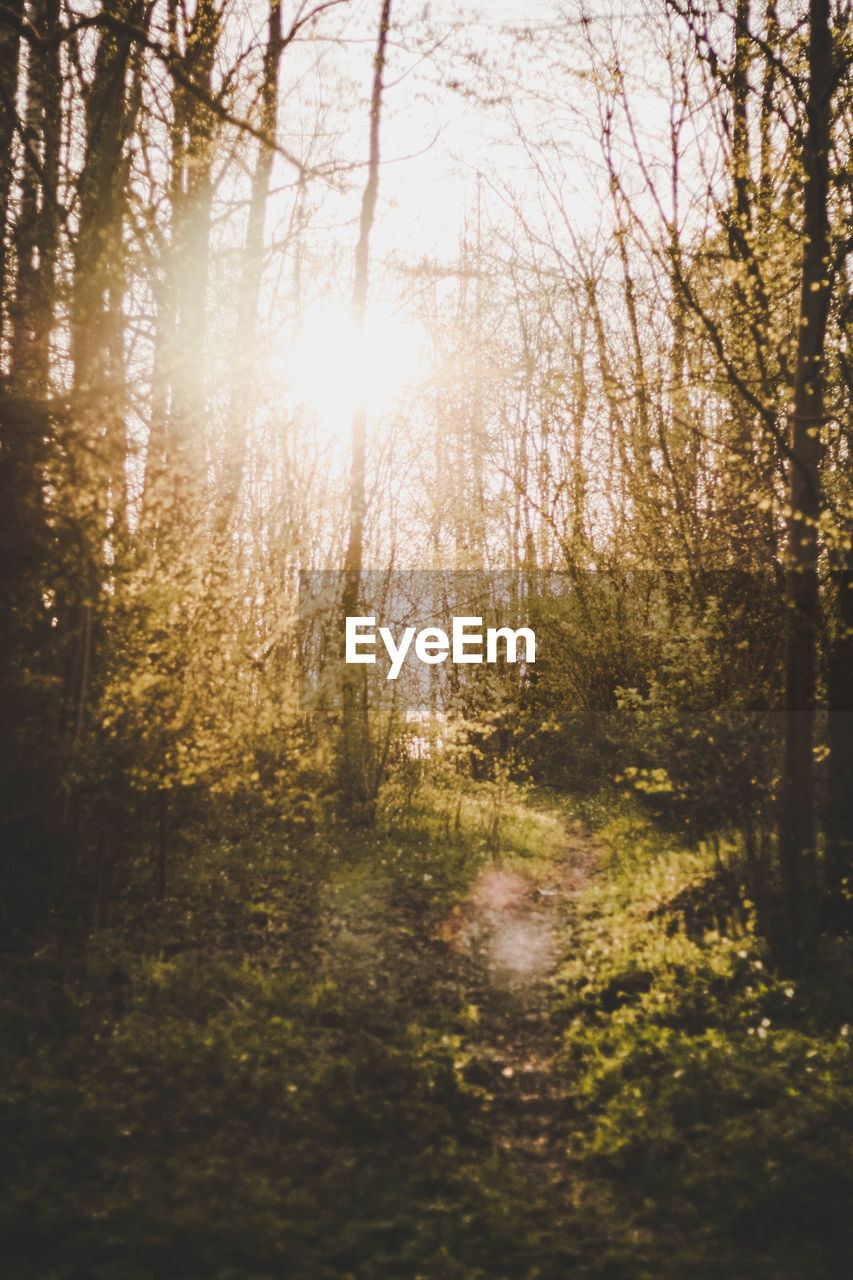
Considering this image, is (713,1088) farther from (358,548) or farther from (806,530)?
(358,548)

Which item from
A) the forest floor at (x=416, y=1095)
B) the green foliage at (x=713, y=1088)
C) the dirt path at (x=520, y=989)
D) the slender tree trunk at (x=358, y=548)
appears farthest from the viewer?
the slender tree trunk at (x=358, y=548)

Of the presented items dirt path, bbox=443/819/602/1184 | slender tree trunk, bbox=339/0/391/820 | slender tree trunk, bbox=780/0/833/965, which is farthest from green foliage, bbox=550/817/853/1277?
slender tree trunk, bbox=339/0/391/820

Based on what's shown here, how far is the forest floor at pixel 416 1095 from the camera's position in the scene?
3.18m

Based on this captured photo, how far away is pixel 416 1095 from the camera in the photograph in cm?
432

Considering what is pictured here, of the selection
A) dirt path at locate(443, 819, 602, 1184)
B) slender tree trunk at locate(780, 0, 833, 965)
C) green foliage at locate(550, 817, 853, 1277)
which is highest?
slender tree trunk at locate(780, 0, 833, 965)

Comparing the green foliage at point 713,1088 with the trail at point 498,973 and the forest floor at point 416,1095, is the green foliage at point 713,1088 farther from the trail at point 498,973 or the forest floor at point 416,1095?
the trail at point 498,973

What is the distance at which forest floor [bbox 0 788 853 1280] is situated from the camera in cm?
318

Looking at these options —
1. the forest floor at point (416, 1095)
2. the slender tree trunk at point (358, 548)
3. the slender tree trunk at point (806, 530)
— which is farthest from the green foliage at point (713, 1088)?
the slender tree trunk at point (358, 548)

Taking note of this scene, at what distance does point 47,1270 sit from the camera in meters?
2.95

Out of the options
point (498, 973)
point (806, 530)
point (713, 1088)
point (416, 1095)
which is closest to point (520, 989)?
point (498, 973)

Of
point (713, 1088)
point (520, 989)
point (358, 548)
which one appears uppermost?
point (358, 548)

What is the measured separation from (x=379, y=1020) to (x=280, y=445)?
433 inches

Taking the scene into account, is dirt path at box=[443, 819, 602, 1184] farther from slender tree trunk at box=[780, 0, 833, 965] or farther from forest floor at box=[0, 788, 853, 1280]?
slender tree trunk at box=[780, 0, 833, 965]

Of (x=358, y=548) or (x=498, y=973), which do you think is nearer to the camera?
(x=498, y=973)
